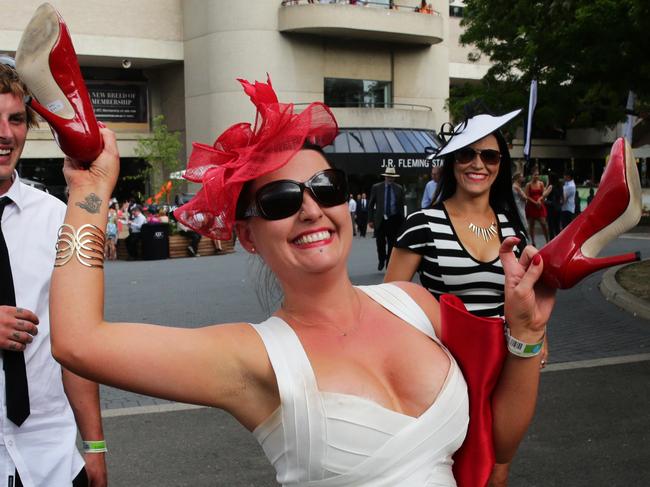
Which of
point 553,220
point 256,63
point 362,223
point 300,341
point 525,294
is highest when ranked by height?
point 256,63

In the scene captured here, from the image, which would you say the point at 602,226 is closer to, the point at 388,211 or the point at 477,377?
the point at 477,377

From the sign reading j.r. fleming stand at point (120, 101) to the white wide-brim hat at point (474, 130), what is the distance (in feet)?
133

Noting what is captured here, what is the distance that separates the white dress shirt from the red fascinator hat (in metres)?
0.70

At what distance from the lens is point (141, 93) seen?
43.5 metres

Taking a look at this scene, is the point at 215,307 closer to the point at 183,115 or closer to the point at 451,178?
the point at 451,178

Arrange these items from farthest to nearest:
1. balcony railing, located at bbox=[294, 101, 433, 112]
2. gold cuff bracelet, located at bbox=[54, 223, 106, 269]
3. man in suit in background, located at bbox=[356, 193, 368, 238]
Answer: balcony railing, located at bbox=[294, 101, 433, 112], man in suit in background, located at bbox=[356, 193, 368, 238], gold cuff bracelet, located at bbox=[54, 223, 106, 269]

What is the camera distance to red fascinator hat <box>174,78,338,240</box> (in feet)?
6.02

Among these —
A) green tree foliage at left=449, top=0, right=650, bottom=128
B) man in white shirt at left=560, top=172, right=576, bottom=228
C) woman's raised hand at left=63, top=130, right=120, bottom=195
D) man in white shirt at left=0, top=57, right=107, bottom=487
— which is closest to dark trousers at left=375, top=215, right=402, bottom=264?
green tree foliage at left=449, top=0, right=650, bottom=128

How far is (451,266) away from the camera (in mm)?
Answer: 3533

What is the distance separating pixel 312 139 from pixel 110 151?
54cm

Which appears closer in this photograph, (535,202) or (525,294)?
(525,294)

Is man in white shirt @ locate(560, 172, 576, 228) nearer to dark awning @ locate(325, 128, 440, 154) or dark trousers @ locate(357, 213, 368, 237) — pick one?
dark trousers @ locate(357, 213, 368, 237)

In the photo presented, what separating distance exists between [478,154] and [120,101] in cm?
4166

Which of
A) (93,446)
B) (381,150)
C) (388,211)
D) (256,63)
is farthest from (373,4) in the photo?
(93,446)
